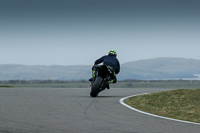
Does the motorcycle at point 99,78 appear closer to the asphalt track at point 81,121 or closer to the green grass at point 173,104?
the green grass at point 173,104

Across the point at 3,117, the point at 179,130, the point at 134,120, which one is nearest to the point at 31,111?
the point at 3,117

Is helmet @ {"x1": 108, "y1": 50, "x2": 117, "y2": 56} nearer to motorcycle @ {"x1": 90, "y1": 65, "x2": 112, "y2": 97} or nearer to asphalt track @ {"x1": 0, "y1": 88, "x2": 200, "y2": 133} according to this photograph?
motorcycle @ {"x1": 90, "y1": 65, "x2": 112, "y2": 97}

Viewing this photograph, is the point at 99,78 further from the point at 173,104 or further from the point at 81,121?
the point at 81,121

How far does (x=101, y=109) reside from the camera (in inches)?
488

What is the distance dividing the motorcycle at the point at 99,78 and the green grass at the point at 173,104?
1.57 metres

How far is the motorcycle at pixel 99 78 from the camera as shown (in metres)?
17.0

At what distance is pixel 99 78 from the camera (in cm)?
1711

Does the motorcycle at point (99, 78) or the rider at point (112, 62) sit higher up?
the rider at point (112, 62)

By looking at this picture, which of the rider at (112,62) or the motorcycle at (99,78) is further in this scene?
the rider at (112,62)

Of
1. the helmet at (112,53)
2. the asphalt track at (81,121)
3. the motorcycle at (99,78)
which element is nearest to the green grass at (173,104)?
the asphalt track at (81,121)

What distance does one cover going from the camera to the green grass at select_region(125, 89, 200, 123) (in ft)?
39.0

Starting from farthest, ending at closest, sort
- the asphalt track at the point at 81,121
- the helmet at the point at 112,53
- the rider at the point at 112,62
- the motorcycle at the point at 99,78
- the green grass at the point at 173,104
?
the helmet at the point at 112,53 < the rider at the point at 112,62 < the motorcycle at the point at 99,78 < the green grass at the point at 173,104 < the asphalt track at the point at 81,121

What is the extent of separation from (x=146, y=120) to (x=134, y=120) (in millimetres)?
294

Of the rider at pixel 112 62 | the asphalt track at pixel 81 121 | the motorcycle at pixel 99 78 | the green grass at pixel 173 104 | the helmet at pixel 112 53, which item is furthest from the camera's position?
the helmet at pixel 112 53
